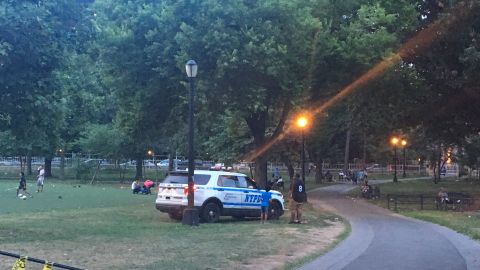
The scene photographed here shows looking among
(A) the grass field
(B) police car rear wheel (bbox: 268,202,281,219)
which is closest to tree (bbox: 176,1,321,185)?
(B) police car rear wheel (bbox: 268,202,281,219)

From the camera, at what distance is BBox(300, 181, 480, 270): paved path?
11.9m

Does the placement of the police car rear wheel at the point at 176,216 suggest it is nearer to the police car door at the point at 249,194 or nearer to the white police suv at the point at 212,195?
the white police suv at the point at 212,195

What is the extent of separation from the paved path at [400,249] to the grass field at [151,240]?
2.07ft

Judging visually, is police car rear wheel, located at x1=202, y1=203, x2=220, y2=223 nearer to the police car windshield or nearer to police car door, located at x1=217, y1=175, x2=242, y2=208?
police car door, located at x1=217, y1=175, x2=242, y2=208

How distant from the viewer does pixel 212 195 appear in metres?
20.5

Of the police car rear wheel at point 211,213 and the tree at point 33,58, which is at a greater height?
the tree at point 33,58

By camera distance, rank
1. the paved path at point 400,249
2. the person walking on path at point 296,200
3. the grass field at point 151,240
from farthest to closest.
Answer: the person walking on path at point 296,200 < the paved path at point 400,249 < the grass field at point 151,240

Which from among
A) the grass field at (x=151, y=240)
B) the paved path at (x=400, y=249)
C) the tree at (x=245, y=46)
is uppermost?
the tree at (x=245, y=46)

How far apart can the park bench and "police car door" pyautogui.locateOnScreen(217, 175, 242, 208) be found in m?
11.4

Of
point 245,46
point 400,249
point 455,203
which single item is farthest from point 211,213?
point 455,203

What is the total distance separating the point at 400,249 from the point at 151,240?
5850 mm

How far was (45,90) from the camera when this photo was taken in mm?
13758

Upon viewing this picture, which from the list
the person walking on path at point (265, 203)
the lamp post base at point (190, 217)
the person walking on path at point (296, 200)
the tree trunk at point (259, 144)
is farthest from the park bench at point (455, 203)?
the lamp post base at point (190, 217)

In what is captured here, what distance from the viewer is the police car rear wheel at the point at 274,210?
872 inches
